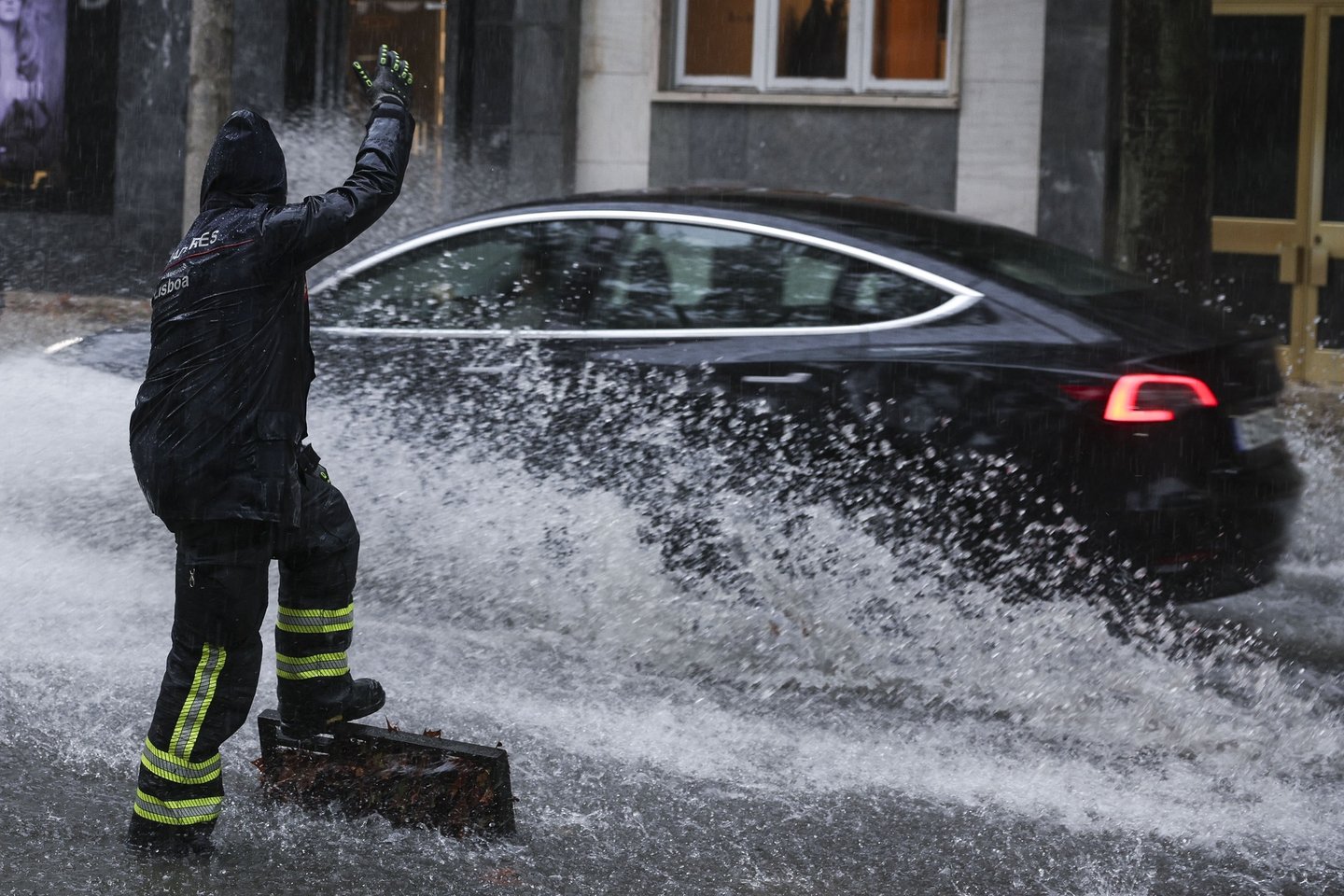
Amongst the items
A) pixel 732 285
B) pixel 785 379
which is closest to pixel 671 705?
pixel 785 379

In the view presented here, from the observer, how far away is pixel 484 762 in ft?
13.3

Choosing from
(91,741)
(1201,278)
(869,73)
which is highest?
(869,73)

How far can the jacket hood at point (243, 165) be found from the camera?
4.02m

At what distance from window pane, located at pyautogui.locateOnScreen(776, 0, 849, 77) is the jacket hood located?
10195mm

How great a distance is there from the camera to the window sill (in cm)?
1328

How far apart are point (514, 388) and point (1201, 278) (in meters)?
5.44

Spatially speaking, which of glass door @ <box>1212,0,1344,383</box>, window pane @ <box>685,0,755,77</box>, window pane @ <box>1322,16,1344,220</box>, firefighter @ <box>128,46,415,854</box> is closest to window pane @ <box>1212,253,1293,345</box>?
glass door @ <box>1212,0,1344,383</box>

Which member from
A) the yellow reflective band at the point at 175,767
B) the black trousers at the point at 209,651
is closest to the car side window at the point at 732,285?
the black trousers at the point at 209,651

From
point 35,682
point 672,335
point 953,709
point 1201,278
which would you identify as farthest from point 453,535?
point 1201,278

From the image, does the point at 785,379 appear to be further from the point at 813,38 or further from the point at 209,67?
the point at 813,38

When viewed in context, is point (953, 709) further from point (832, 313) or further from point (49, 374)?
point (49, 374)

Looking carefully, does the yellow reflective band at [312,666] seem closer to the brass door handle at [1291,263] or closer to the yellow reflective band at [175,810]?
the yellow reflective band at [175,810]

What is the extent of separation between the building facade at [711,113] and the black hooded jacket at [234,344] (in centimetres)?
767

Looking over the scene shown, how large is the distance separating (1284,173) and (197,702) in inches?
439
